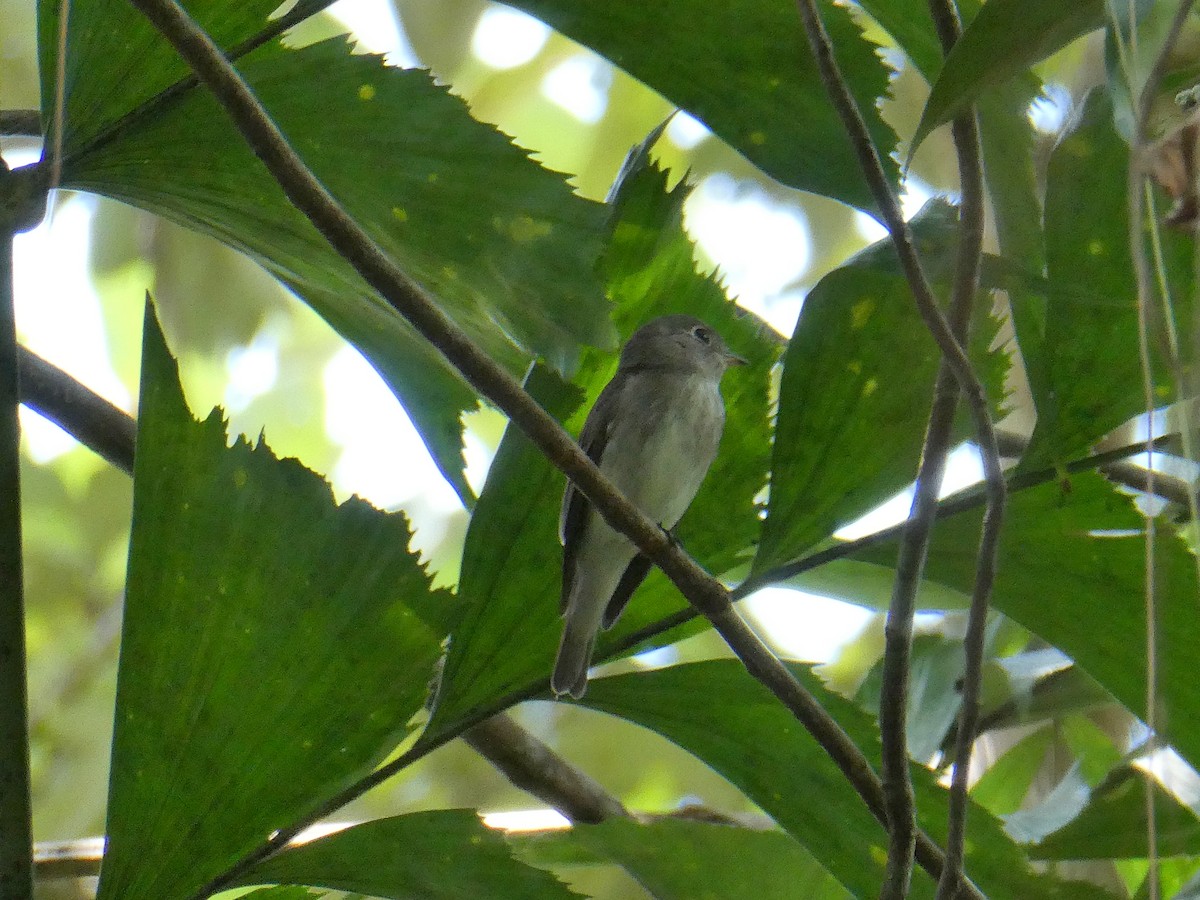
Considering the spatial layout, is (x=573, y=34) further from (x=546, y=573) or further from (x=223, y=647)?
(x=223, y=647)

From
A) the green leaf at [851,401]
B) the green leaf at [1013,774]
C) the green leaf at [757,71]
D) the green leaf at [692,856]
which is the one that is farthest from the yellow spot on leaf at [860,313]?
the green leaf at [1013,774]

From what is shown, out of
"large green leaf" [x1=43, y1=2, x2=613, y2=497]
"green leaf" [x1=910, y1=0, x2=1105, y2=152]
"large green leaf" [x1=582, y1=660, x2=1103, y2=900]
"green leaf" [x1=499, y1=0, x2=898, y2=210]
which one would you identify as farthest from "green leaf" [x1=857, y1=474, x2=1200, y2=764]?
"green leaf" [x1=910, y1=0, x2=1105, y2=152]

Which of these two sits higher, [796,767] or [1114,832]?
[796,767]

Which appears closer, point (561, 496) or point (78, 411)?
point (561, 496)

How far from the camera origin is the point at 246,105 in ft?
3.66

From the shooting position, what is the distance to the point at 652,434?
2.88 metres

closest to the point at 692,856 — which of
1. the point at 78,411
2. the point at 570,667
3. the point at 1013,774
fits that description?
the point at 570,667

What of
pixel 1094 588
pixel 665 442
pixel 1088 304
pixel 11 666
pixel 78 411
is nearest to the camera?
pixel 11 666

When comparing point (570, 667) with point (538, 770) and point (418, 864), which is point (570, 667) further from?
point (538, 770)

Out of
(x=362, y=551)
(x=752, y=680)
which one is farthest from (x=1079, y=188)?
(x=362, y=551)

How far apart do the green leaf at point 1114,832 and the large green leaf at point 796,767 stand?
0.23ft

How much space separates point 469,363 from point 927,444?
443 millimetres

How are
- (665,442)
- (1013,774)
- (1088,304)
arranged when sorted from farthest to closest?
1. (665,442)
2. (1013,774)
3. (1088,304)

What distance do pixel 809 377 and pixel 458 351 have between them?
587 millimetres
